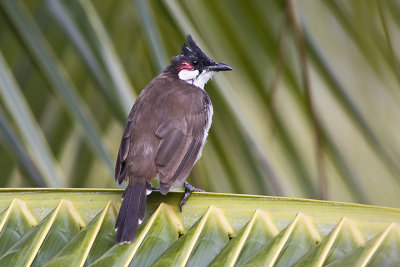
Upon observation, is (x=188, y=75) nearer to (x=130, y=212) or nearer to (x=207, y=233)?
(x=130, y=212)

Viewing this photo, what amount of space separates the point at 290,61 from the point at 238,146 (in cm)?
40

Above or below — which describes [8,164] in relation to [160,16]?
below

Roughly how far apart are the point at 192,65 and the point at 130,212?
177 cm

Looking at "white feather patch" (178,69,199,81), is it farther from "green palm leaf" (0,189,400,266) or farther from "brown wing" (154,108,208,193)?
"green palm leaf" (0,189,400,266)

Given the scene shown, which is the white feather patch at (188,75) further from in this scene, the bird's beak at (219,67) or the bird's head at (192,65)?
the bird's beak at (219,67)

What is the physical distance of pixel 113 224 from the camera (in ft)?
7.25

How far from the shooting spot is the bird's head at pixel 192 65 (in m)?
3.78

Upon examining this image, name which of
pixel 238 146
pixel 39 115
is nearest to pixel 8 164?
pixel 39 115

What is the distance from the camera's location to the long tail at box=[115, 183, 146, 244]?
201 centimetres

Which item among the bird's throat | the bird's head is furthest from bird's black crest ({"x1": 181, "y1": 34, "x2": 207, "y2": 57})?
the bird's throat

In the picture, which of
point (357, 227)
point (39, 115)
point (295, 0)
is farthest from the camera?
point (39, 115)

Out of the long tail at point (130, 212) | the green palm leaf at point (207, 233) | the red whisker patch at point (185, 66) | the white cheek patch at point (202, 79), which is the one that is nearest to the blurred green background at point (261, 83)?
the long tail at point (130, 212)

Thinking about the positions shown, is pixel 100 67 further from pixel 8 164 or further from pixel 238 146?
pixel 8 164

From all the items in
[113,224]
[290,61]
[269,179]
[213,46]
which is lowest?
[269,179]
